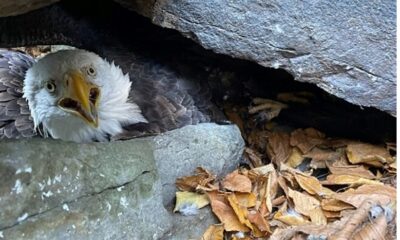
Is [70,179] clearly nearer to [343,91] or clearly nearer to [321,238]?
[321,238]

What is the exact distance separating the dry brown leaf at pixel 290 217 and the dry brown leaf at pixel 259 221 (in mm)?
58

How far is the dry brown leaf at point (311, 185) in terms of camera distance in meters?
2.10

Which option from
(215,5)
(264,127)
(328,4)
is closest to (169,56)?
(264,127)

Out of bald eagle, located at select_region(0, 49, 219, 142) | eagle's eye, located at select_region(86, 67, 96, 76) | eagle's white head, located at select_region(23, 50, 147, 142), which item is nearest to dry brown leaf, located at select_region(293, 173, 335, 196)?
bald eagle, located at select_region(0, 49, 219, 142)

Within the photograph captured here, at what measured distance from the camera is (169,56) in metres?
2.63

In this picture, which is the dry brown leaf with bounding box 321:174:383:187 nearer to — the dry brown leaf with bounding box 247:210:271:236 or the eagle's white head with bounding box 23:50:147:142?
the dry brown leaf with bounding box 247:210:271:236

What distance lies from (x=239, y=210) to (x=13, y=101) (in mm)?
1111

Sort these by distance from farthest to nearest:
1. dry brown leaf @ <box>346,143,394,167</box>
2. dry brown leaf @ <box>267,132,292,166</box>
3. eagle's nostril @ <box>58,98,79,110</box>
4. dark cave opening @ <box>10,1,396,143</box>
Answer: dark cave opening @ <box>10,1,396,143</box> → dry brown leaf @ <box>267,132,292,166</box> → dry brown leaf @ <box>346,143,394,167</box> → eagle's nostril @ <box>58,98,79,110</box>

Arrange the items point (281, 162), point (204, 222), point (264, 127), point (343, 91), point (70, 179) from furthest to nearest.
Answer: point (264, 127)
point (281, 162)
point (343, 91)
point (204, 222)
point (70, 179)

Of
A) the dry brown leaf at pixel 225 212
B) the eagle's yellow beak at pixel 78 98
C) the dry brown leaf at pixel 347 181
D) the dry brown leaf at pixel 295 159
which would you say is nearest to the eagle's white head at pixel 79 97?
the eagle's yellow beak at pixel 78 98

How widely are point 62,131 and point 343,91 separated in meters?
0.95

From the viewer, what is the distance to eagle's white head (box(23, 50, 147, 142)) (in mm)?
2111

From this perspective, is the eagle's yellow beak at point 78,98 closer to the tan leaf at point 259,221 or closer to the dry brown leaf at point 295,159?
the tan leaf at point 259,221

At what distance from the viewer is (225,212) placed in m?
1.98
